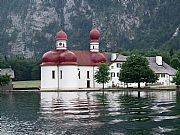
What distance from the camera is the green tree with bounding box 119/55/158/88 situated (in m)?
114

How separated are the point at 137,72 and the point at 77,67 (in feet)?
74.4

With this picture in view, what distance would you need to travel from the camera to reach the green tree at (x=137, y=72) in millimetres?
114250

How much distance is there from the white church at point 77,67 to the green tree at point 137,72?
1178 centimetres

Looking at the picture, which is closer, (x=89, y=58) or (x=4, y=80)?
(x=4, y=80)

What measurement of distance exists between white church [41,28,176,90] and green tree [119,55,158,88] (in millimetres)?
11775

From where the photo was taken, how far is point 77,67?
5207 inches

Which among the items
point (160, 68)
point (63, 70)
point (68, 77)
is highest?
point (160, 68)

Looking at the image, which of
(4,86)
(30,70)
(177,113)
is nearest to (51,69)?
(4,86)

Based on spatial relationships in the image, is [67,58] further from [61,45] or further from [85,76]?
[85,76]

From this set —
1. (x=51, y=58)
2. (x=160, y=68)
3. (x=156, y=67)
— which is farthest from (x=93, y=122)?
(x=160, y=68)

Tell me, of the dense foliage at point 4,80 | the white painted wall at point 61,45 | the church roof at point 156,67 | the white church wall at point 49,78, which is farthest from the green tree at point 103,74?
the dense foliage at point 4,80

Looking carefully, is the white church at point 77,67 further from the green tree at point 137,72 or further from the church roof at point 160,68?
the green tree at point 137,72

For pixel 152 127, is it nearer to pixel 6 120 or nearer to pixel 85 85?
pixel 6 120

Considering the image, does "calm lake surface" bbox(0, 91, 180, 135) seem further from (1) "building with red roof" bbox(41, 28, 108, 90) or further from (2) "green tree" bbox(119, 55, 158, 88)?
(1) "building with red roof" bbox(41, 28, 108, 90)
